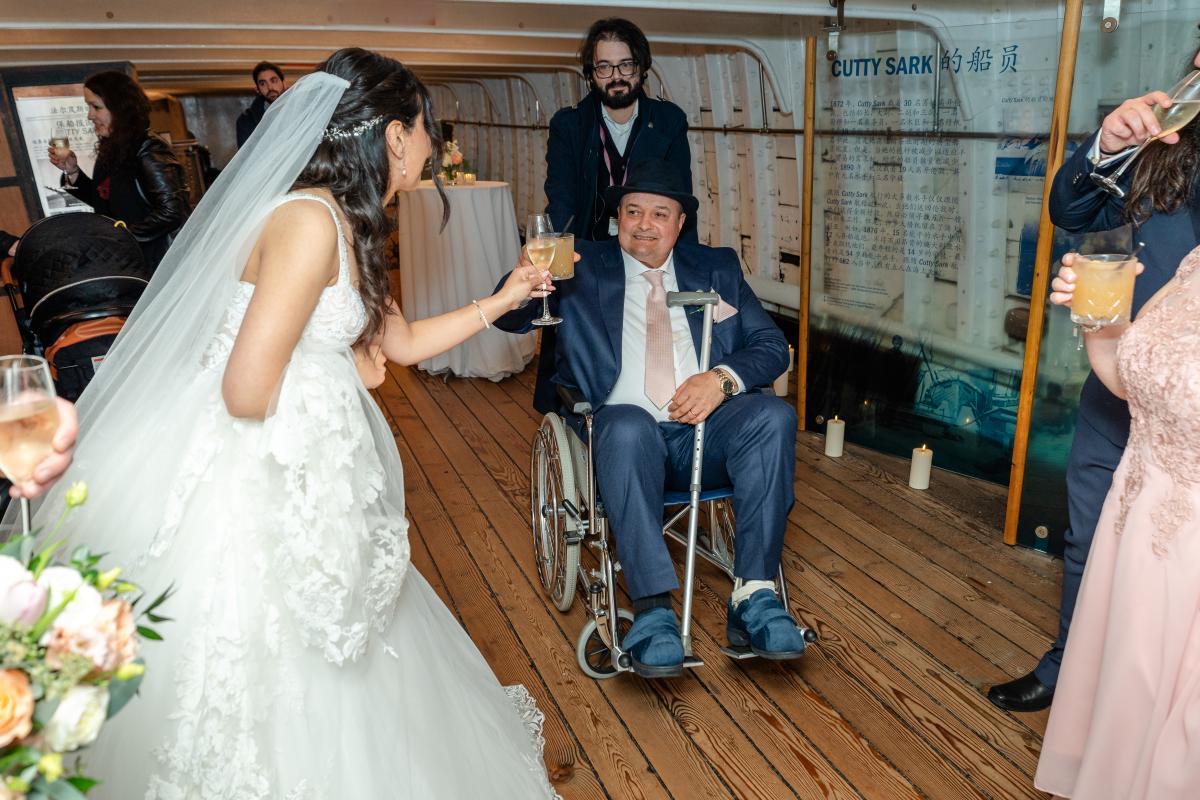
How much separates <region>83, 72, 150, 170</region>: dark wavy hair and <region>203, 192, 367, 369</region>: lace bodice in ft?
9.64

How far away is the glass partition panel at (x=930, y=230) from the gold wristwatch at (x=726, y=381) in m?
1.74

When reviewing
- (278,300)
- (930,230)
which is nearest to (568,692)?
(278,300)

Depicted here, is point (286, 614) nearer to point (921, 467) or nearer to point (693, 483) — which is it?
point (693, 483)

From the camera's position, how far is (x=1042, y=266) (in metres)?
3.38

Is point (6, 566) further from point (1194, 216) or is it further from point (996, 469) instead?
point (996, 469)

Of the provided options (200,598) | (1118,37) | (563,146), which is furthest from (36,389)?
(1118,37)

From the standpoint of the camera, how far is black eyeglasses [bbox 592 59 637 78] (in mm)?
3877

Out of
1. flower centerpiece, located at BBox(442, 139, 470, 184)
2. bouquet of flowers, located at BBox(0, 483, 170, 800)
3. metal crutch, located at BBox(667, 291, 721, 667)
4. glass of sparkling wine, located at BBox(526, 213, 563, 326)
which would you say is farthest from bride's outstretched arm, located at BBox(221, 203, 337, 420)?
flower centerpiece, located at BBox(442, 139, 470, 184)

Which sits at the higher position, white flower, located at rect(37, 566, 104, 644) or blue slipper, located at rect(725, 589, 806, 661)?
white flower, located at rect(37, 566, 104, 644)

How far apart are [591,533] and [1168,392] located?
1.68m

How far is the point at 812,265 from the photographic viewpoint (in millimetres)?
4766

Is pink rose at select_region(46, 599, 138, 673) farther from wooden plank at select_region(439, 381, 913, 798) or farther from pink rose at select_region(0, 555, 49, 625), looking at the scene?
wooden plank at select_region(439, 381, 913, 798)

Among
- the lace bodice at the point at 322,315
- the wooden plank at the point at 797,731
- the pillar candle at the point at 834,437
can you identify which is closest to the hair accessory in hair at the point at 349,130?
the lace bodice at the point at 322,315

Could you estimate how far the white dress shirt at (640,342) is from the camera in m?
3.16
